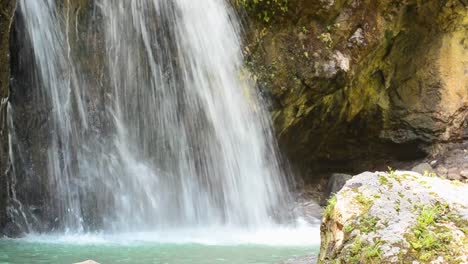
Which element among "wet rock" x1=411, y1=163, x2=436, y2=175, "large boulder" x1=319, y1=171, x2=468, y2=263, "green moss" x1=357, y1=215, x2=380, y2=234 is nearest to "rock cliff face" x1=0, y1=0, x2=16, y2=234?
"large boulder" x1=319, y1=171, x2=468, y2=263

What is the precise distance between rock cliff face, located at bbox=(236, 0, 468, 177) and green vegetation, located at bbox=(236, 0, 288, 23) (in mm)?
18

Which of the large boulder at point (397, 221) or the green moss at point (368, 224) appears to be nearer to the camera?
the large boulder at point (397, 221)

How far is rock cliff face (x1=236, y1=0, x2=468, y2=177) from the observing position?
1084cm

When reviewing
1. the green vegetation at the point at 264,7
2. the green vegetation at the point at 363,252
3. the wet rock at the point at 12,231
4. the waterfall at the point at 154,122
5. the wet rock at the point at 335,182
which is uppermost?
the green vegetation at the point at 264,7

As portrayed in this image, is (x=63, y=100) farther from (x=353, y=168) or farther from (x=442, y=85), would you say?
(x=442, y=85)

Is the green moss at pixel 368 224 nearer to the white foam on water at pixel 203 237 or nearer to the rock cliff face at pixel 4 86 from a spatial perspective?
the white foam on water at pixel 203 237

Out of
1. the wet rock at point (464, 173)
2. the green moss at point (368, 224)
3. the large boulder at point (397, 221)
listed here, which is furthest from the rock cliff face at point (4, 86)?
the wet rock at point (464, 173)

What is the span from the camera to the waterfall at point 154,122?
914 centimetres

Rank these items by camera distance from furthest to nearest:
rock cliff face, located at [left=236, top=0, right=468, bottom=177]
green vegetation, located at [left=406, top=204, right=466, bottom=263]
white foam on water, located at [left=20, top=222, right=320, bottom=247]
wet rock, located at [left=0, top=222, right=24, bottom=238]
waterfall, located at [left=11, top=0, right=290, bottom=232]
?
rock cliff face, located at [left=236, top=0, right=468, bottom=177] < waterfall, located at [left=11, top=0, right=290, bottom=232] < wet rock, located at [left=0, top=222, right=24, bottom=238] < white foam on water, located at [left=20, top=222, right=320, bottom=247] < green vegetation, located at [left=406, top=204, right=466, bottom=263]

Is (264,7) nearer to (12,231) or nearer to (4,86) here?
(4,86)

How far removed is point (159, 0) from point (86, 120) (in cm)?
237

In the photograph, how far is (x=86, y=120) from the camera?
9367 millimetres

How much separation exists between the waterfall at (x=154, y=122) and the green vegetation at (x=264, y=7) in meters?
0.33

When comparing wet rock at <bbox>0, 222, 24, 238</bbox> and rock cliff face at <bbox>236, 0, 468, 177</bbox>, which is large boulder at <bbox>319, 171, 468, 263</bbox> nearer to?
wet rock at <bbox>0, 222, 24, 238</bbox>
